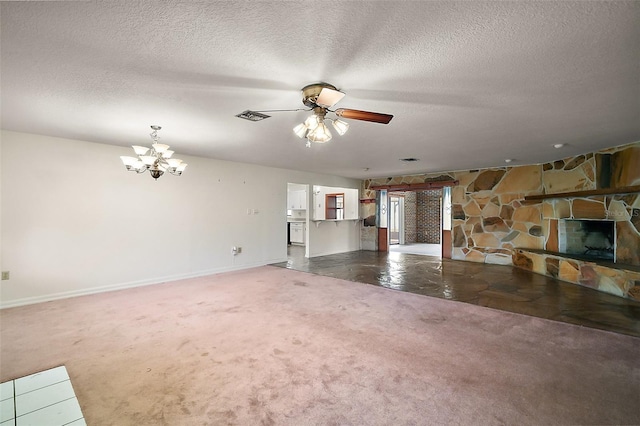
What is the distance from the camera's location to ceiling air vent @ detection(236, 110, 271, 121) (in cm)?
299

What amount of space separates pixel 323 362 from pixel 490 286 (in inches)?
138

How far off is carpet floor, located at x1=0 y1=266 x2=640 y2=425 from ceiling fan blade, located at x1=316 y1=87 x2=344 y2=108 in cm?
204

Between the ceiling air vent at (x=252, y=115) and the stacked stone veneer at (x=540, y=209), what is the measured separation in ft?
16.6

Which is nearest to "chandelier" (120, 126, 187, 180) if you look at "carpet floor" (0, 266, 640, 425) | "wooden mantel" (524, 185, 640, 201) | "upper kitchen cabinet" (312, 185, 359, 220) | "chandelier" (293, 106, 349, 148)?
"carpet floor" (0, 266, 640, 425)

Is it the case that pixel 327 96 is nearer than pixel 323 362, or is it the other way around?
pixel 327 96

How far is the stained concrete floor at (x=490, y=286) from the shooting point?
10.8 ft

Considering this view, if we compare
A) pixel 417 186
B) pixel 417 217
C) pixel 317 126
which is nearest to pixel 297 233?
pixel 417 186

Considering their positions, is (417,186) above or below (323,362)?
above

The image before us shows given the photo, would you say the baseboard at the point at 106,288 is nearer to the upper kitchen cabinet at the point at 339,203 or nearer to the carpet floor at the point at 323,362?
the carpet floor at the point at 323,362

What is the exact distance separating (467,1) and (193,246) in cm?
523

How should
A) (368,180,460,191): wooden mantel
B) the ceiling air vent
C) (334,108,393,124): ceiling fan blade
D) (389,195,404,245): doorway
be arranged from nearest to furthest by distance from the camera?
(334,108,393,124): ceiling fan blade
the ceiling air vent
(368,180,460,191): wooden mantel
(389,195,404,245): doorway

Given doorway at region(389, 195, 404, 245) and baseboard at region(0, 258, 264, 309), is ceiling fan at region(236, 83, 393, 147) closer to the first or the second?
baseboard at region(0, 258, 264, 309)

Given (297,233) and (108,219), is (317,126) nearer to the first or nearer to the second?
(108,219)

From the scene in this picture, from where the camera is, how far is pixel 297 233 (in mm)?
10195
